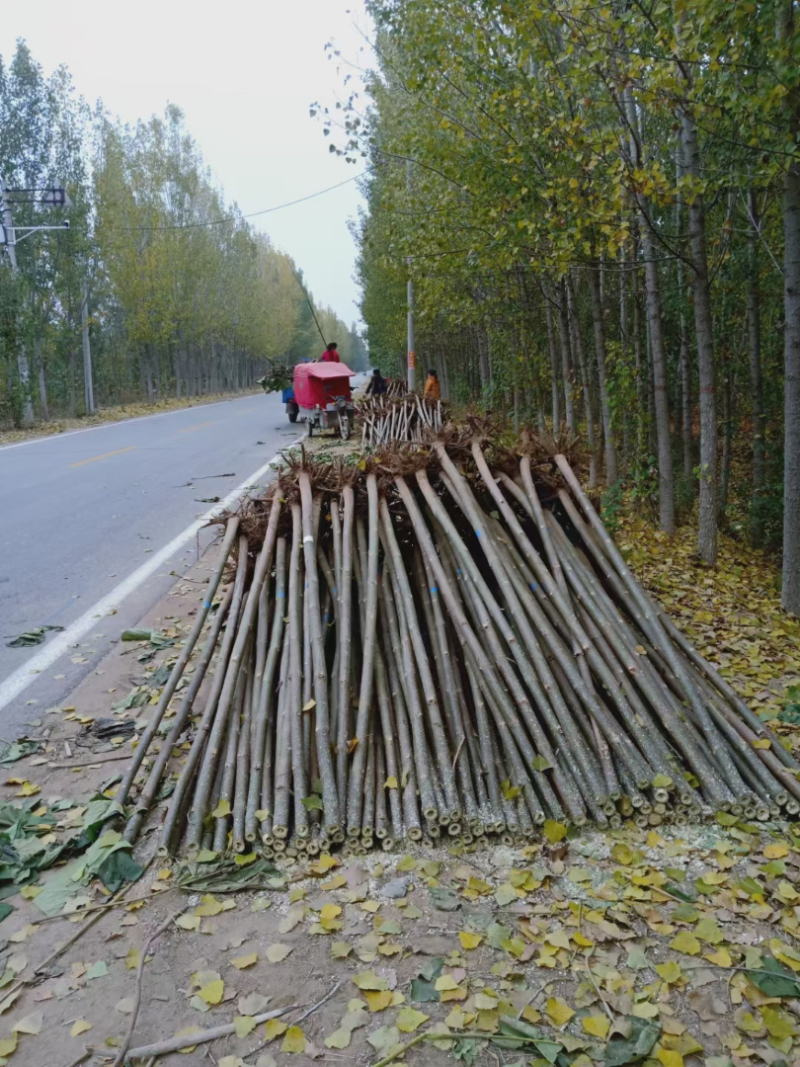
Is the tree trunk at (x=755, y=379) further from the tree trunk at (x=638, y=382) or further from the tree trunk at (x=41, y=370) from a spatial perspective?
the tree trunk at (x=41, y=370)

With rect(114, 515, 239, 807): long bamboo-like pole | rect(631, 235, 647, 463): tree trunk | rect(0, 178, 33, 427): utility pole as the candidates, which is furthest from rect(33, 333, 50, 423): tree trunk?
rect(114, 515, 239, 807): long bamboo-like pole

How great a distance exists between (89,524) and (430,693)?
21.6 ft

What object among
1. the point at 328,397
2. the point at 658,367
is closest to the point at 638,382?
the point at 658,367

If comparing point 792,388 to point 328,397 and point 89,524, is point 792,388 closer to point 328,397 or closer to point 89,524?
point 89,524

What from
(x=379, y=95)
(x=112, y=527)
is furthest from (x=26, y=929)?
(x=379, y=95)

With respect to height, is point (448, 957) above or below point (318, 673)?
below

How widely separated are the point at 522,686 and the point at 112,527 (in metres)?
6.46

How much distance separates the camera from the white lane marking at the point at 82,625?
482 cm

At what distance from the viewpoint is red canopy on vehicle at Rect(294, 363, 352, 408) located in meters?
16.8

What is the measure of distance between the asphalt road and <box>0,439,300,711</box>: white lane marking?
0.03 m

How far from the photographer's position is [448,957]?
2576 millimetres

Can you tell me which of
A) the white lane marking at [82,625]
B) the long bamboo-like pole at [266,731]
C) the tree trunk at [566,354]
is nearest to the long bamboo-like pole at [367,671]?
the long bamboo-like pole at [266,731]

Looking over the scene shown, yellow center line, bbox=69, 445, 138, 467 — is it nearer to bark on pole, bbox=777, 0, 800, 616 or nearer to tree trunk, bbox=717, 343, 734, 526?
tree trunk, bbox=717, 343, 734, 526

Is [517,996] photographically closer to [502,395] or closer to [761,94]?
[761,94]
